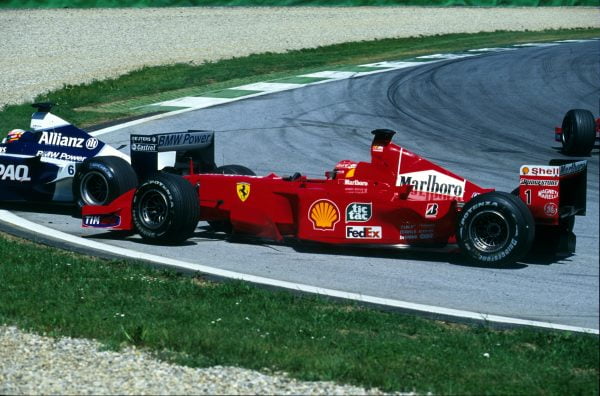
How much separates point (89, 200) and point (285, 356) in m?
5.78

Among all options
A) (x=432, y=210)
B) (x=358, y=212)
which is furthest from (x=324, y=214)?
(x=432, y=210)

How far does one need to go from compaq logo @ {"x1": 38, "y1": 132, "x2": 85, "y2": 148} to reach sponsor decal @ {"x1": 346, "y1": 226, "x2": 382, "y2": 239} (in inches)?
154

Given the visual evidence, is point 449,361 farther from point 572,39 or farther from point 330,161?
point 572,39

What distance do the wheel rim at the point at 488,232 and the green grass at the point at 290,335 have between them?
1.90 meters

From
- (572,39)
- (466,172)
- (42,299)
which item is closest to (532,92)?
(466,172)

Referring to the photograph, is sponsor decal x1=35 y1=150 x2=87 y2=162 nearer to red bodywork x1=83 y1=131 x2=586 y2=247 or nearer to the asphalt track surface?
the asphalt track surface

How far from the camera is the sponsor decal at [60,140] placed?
40.8ft

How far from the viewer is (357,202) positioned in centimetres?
1012

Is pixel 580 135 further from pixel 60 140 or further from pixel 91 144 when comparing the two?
pixel 60 140

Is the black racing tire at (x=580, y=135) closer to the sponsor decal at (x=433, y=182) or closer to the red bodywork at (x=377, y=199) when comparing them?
the red bodywork at (x=377, y=199)

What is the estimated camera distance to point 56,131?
12.5 m

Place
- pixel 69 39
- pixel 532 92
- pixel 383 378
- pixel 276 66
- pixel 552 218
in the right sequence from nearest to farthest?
pixel 383 378 → pixel 552 218 → pixel 532 92 → pixel 276 66 → pixel 69 39

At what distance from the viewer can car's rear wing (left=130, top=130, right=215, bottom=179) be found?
37.7 ft

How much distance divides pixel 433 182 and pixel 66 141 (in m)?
4.69
